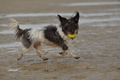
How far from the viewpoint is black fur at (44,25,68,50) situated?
809 cm

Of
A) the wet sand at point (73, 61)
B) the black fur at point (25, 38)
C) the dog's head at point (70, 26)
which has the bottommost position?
the wet sand at point (73, 61)

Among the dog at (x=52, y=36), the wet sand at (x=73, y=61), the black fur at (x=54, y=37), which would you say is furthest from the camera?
the black fur at (x=54, y=37)

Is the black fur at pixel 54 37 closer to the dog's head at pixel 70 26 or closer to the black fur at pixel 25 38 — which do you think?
the dog's head at pixel 70 26

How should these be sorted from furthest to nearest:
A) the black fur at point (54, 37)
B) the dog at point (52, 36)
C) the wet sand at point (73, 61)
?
the black fur at point (54, 37)
the dog at point (52, 36)
the wet sand at point (73, 61)

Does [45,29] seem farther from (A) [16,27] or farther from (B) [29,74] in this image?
(B) [29,74]

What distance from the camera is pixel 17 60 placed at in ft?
27.7

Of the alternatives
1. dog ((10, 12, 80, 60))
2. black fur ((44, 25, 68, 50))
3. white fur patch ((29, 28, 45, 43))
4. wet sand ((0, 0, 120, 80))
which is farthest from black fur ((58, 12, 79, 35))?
wet sand ((0, 0, 120, 80))

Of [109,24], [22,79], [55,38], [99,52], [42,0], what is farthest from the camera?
[42,0]

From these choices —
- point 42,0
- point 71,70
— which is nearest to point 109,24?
point 71,70

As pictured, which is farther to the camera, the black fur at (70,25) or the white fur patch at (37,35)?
the white fur patch at (37,35)

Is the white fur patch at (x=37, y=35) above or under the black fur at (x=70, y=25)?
under

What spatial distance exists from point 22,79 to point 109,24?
8.83 m

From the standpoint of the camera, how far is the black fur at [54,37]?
8.09 meters

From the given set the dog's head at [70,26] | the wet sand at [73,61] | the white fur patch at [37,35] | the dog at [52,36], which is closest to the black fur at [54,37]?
the dog at [52,36]
